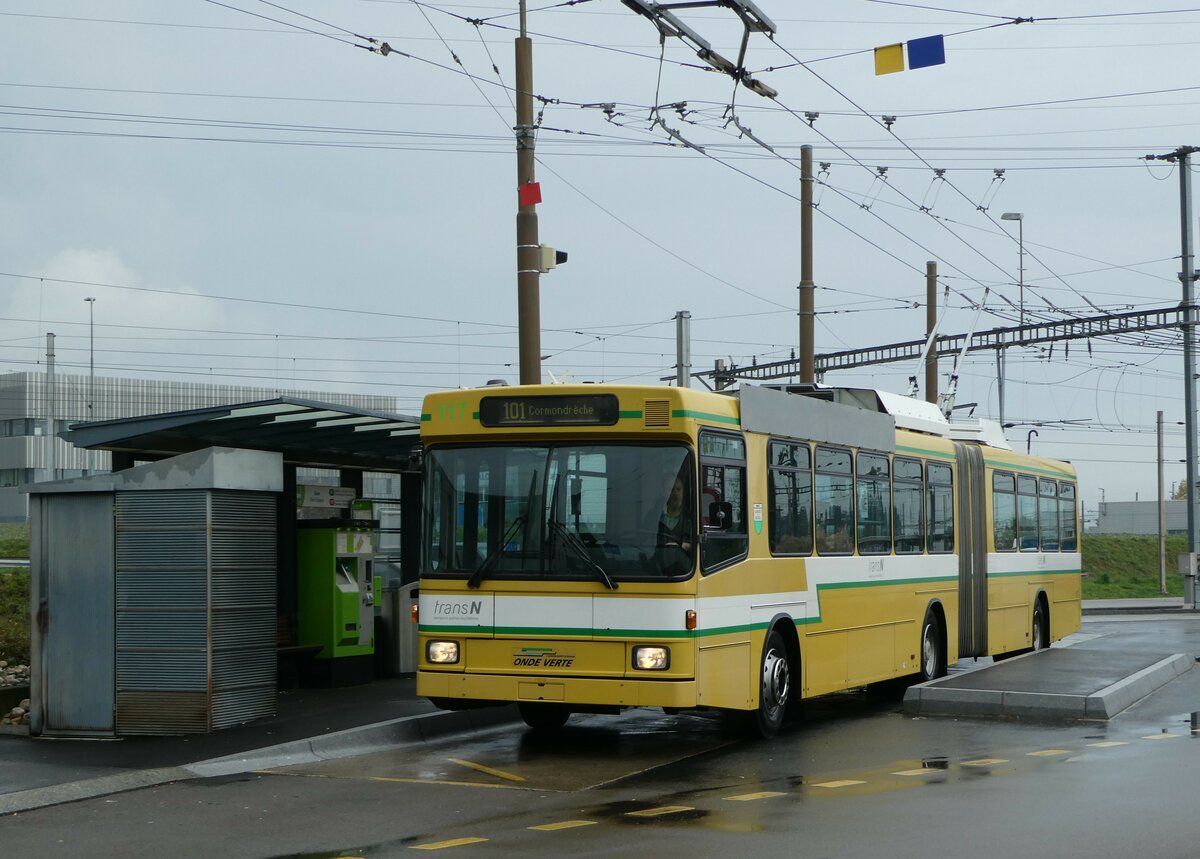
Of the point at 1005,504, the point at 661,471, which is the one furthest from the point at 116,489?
the point at 1005,504

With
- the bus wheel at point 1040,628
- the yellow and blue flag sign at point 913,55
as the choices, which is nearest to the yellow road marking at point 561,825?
the yellow and blue flag sign at point 913,55

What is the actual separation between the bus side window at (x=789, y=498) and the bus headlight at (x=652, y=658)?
2.05 meters

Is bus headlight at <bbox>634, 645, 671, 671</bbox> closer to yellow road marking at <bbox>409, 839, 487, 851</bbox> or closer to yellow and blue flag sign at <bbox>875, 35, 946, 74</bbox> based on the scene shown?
yellow road marking at <bbox>409, 839, 487, 851</bbox>

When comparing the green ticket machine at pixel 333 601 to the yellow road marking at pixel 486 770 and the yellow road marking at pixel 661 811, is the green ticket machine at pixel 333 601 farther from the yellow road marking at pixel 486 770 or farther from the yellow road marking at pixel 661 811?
the yellow road marking at pixel 661 811

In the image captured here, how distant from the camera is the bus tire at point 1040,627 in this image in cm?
2258

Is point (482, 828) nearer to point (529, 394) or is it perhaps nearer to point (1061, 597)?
point (529, 394)

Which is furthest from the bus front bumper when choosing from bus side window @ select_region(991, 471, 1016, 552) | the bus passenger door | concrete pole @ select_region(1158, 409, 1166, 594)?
concrete pole @ select_region(1158, 409, 1166, 594)

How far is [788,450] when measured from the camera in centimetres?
1409

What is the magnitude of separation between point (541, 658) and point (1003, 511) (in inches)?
414

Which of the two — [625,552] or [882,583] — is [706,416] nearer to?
[625,552]

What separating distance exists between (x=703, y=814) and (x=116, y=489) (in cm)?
626

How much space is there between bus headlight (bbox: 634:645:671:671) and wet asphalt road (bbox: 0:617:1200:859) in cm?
75

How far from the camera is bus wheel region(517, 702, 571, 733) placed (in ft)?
45.3

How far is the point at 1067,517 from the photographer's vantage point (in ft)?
80.7
